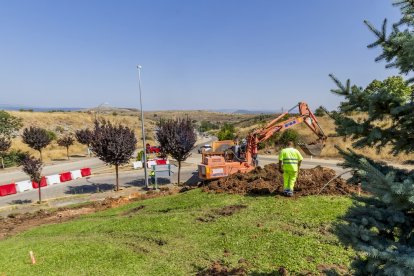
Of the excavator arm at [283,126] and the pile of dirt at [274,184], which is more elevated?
the excavator arm at [283,126]

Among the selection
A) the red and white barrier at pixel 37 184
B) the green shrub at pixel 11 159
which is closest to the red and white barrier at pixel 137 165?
the red and white barrier at pixel 37 184

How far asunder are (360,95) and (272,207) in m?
7.70

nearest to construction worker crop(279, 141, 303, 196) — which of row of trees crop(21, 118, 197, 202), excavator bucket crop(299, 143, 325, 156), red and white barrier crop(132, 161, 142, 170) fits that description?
excavator bucket crop(299, 143, 325, 156)

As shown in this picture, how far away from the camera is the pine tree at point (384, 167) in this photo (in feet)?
9.90

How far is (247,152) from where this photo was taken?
18.1 metres

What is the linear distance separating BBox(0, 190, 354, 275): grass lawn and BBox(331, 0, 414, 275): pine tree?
3.63m

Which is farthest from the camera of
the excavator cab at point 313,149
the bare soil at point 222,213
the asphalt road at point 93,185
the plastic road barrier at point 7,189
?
the plastic road barrier at point 7,189

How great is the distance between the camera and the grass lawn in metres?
7.37

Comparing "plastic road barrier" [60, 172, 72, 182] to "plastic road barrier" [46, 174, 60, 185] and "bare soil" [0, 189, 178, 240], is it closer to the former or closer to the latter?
"plastic road barrier" [46, 174, 60, 185]

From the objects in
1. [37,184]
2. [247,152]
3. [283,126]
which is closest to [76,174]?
[37,184]

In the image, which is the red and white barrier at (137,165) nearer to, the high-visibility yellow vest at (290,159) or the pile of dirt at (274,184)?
the pile of dirt at (274,184)

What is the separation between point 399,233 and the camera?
3.43 metres

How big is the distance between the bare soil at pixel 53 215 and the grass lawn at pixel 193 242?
1776 mm

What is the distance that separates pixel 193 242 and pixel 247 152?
32.5 ft
